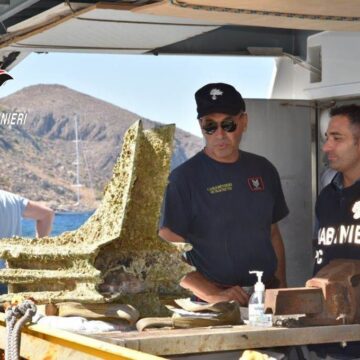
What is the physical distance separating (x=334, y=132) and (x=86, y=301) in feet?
5.65

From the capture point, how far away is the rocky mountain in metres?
46.6

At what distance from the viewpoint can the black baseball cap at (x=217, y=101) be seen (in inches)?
241

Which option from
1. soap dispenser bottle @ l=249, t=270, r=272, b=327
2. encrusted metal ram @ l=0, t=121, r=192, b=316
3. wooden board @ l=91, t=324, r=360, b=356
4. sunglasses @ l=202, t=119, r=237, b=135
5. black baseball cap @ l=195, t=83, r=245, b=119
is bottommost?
wooden board @ l=91, t=324, r=360, b=356

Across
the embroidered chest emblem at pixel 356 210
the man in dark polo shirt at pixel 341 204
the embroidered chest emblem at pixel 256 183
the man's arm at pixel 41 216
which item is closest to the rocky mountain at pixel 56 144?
the man's arm at pixel 41 216

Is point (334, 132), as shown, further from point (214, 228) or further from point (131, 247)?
point (131, 247)

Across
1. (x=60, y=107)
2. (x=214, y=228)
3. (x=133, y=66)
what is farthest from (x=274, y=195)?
(x=133, y=66)

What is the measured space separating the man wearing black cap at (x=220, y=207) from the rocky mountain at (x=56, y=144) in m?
37.7

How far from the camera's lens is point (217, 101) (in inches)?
241

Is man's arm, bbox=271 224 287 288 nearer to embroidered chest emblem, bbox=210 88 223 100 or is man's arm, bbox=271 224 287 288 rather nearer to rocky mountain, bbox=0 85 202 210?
embroidered chest emblem, bbox=210 88 223 100

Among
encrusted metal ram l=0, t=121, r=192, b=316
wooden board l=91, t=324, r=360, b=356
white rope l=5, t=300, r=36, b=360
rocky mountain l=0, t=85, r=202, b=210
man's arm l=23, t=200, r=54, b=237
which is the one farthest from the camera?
rocky mountain l=0, t=85, r=202, b=210

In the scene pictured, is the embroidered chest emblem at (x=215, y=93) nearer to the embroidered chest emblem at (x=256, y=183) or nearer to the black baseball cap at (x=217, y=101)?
the black baseball cap at (x=217, y=101)

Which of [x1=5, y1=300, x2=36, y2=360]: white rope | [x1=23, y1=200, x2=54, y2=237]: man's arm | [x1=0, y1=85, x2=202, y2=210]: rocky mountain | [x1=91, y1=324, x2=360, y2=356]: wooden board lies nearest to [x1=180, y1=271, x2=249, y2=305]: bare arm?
[x1=91, y1=324, x2=360, y2=356]: wooden board

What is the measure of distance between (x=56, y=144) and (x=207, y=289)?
1818 inches

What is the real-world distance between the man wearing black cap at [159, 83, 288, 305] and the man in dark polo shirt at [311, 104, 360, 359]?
0.54 metres
